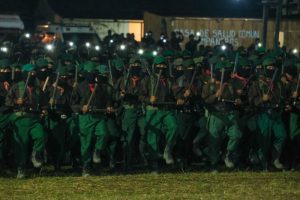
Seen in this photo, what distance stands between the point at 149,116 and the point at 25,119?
7.39 feet

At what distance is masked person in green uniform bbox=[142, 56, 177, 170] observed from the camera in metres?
15.8

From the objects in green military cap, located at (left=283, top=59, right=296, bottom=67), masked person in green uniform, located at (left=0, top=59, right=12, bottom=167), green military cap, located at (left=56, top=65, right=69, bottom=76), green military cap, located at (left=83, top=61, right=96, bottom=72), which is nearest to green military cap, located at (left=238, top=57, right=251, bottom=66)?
green military cap, located at (left=283, top=59, right=296, bottom=67)

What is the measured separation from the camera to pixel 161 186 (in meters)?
14.5

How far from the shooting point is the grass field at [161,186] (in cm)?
1363

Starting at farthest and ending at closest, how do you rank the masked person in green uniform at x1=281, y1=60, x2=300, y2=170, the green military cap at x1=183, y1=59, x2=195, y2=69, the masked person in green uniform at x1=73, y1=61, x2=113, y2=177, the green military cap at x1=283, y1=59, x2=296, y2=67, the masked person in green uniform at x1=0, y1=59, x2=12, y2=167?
the green military cap at x1=283, y1=59, x2=296, y2=67 → the green military cap at x1=183, y1=59, x2=195, y2=69 → the masked person in green uniform at x1=281, y1=60, x2=300, y2=170 → the masked person in green uniform at x1=0, y1=59, x2=12, y2=167 → the masked person in green uniform at x1=73, y1=61, x2=113, y2=177

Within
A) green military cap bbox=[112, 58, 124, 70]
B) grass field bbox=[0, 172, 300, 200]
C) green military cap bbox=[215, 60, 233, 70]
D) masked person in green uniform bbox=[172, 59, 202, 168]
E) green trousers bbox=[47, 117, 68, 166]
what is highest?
green military cap bbox=[112, 58, 124, 70]

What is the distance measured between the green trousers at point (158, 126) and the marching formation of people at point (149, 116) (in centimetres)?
2

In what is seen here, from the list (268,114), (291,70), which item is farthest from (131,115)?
(291,70)

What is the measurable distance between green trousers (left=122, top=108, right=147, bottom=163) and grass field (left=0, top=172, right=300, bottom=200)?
2.70ft

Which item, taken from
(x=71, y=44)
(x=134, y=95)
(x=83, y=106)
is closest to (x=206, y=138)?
(x=134, y=95)

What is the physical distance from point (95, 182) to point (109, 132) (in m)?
1.25

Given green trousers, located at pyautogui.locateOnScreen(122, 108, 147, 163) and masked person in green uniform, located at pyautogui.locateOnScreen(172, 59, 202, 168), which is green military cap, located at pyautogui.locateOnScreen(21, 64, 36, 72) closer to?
green trousers, located at pyautogui.locateOnScreen(122, 108, 147, 163)

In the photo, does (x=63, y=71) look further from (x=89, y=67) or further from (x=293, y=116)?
(x=293, y=116)

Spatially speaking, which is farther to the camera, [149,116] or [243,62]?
[243,62]
